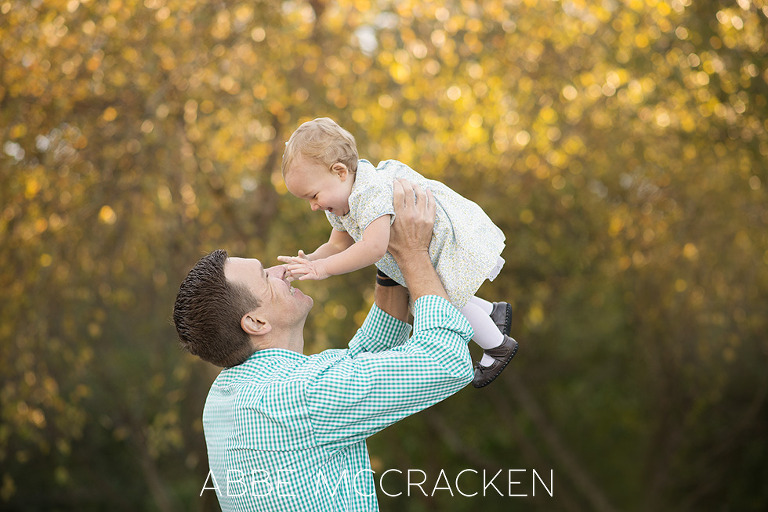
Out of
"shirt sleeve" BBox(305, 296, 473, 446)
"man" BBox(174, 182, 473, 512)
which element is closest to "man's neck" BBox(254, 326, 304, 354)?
"man" BBox(174, 182, 473, 512)

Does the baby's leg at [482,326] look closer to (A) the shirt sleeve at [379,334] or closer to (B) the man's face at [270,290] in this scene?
(A) the shirt sleeve at [379,334]

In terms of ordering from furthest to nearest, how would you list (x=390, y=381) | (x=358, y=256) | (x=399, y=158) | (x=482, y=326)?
(x=399, y=158)
(x=482, y=326)
(x=358, y=256)
(x=390, y=381)

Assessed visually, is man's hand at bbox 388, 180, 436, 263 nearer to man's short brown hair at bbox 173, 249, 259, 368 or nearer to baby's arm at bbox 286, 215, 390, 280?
baby's arm at bbox 286, 215, 390, 280

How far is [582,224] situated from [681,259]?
2.69 ft

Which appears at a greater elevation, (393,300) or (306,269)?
(306,269)

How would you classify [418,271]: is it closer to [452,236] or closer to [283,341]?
[452,236]

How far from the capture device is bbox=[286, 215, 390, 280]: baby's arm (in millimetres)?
2014

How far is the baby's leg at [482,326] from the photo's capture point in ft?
7.32

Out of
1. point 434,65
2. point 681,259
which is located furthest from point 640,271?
point 434,65

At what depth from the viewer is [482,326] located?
2240 millimetres

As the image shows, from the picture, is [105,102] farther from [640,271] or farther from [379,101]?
[640,271]

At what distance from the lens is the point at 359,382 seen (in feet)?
6.22

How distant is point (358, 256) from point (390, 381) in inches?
12.5

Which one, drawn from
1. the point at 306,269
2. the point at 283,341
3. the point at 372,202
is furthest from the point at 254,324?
the point at 372,202
